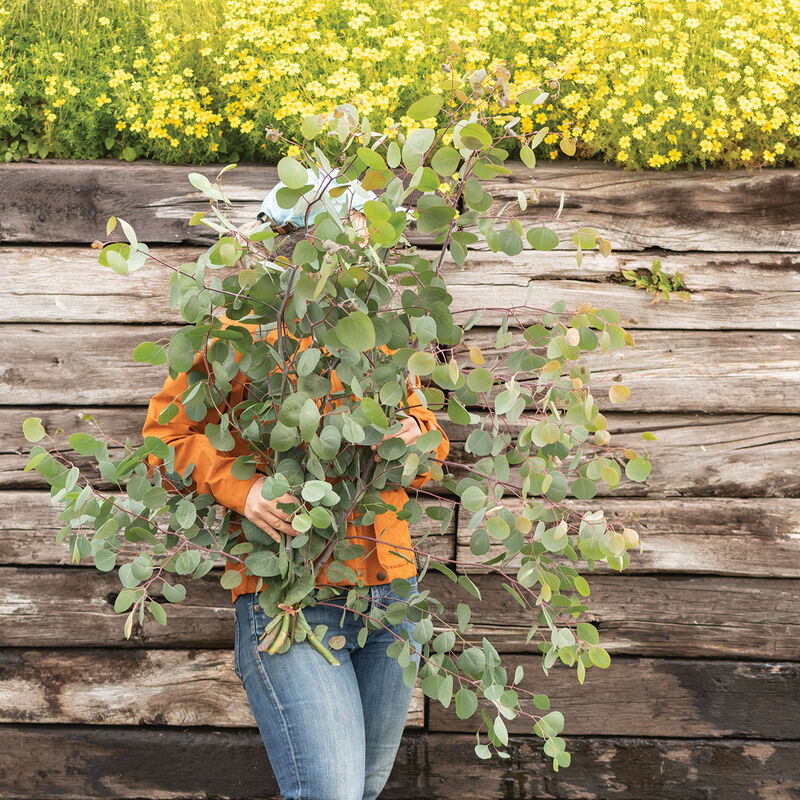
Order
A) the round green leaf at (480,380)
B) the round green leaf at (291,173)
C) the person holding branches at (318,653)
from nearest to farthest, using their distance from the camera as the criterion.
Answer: the round green leaf at (291,173) → the round green leaf at (480,380) → the person holding branches at (318,653)

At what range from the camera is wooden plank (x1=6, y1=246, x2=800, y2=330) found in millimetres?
1890

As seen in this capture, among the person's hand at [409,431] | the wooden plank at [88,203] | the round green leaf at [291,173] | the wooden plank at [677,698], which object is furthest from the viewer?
the wooden plank at [677,698]

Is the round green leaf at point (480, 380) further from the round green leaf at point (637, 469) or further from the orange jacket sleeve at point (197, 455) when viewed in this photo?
the orange jacket sleeve at point (197, 455)

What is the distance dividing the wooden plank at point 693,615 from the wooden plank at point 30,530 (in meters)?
0.48

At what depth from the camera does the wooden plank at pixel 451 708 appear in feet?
6.38

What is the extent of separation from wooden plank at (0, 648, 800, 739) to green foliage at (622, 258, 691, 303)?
95 centimetres

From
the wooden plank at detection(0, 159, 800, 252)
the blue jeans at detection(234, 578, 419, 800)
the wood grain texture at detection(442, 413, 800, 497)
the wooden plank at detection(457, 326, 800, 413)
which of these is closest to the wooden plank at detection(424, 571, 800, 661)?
the wood grain texture at detection(442, 413, 800, 497)

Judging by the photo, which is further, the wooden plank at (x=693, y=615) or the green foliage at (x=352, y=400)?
the wooden plank at (x=693, y=615)

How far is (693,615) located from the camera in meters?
1.97

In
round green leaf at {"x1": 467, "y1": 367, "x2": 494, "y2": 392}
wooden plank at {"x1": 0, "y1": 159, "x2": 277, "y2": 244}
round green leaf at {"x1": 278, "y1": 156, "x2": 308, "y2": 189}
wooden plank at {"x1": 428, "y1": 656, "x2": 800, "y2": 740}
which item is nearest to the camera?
round green leaf at {"x1": 278, "y1": 156, "x2": 308, "y2": 189}

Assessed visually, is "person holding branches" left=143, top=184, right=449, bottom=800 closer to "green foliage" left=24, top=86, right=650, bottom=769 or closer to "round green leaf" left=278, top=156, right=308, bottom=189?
"green foliage" left=24, top=86, right=650, bottom=769

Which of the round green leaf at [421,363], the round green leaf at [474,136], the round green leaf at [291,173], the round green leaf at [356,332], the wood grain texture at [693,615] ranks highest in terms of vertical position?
the round green leaf at [474,136]

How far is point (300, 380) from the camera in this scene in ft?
3.68

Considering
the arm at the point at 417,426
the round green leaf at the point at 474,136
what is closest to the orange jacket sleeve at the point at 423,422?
the arm at the point at 417,426
